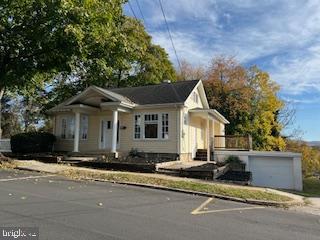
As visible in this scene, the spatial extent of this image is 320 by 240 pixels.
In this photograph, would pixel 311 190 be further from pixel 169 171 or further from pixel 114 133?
pixel 114 133

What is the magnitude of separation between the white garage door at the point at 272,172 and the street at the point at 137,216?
448 inches

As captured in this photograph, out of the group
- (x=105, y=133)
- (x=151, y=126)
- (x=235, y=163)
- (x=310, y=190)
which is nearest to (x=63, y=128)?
(x=105, y=133)

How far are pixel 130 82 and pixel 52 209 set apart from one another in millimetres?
31403

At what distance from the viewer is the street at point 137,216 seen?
6508 millimetres

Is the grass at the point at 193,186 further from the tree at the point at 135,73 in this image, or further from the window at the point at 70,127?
Result: the tree at the point at 135,73

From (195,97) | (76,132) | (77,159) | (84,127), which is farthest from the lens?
(195,97)

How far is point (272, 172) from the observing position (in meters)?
21.6

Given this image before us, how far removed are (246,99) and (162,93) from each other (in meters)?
17.1

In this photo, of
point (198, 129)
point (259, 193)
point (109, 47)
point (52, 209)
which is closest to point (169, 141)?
point (198, 129)

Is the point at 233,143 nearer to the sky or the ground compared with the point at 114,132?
nearer to the ground

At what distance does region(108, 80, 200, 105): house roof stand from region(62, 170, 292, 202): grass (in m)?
8.13

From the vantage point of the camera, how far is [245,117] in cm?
3822

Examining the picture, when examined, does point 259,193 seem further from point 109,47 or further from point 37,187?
point 109,47

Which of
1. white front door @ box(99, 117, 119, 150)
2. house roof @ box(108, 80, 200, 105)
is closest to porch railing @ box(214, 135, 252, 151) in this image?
house roof @ box(108, 80, 200, 105)
